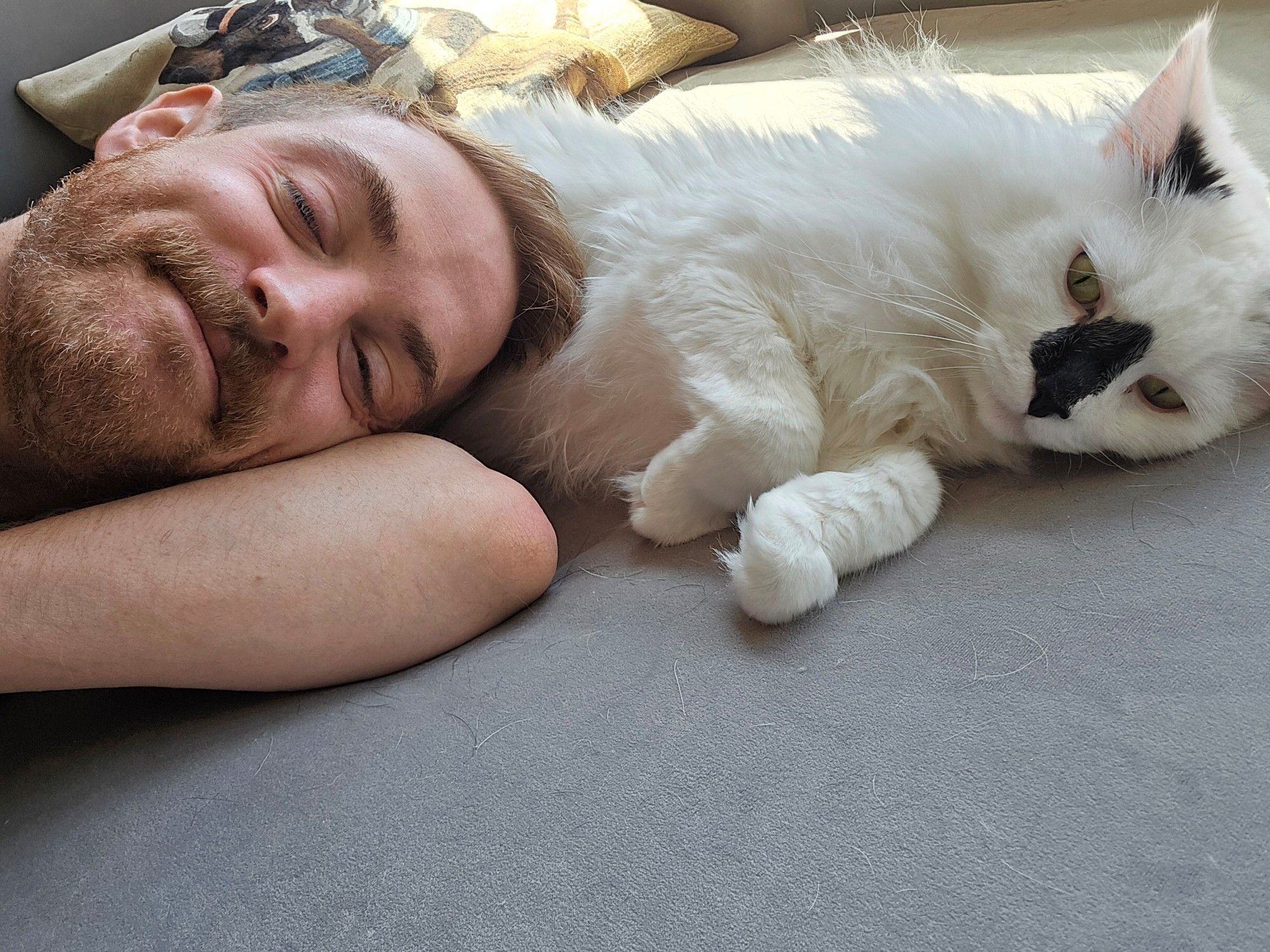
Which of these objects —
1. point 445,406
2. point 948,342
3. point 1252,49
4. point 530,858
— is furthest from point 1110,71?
point 530,858

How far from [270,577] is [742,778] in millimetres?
529

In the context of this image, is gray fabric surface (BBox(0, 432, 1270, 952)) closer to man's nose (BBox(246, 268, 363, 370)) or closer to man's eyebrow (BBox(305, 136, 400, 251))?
man's nose (BBox(246, 268, 363, 370))

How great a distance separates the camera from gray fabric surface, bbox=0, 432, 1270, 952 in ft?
1.83

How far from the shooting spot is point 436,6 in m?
2.15

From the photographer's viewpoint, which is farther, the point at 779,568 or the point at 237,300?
the point at 237,300

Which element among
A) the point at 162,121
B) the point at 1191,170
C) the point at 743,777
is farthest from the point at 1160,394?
the point at 162,121

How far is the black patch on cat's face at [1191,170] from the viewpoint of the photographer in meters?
0.96

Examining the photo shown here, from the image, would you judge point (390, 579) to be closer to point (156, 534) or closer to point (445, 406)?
point (156, 534)

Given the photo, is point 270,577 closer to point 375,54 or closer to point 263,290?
point 263,290

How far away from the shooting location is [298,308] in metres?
0.98

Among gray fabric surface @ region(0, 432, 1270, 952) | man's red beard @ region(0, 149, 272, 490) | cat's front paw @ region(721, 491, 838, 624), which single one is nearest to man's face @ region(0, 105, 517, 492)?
man's red beard @ region(0, 149, 272, 490)

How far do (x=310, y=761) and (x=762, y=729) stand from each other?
413 millimetres

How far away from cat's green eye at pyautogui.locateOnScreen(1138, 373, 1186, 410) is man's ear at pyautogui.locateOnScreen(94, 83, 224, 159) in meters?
1.47

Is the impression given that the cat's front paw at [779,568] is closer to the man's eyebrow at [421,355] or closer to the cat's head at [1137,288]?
the cat's head at [1137,288]
